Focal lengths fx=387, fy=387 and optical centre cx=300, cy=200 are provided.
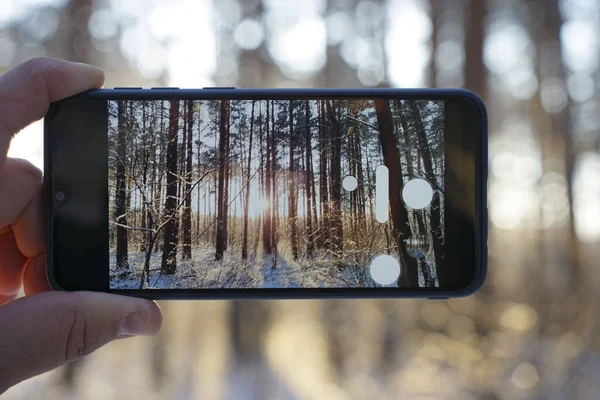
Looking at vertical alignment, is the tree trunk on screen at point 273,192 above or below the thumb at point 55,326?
above

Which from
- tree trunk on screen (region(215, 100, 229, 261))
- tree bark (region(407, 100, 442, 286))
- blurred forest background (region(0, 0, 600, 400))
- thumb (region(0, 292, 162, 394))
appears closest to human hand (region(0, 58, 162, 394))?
thumb (region(0, 292, 162, 394))

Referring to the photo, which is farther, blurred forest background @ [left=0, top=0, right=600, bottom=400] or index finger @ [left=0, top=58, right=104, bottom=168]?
blurred forest background @ [left=0, top=0, right=600, bottom=400]

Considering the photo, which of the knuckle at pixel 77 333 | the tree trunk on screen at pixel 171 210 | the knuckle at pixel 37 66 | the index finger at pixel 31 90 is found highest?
the knuckle at pixel 37 66

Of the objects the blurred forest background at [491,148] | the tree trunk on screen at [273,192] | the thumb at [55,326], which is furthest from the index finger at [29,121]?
the blurred forest background at [491,148]

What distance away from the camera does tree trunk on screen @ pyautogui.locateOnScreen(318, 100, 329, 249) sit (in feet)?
1.61

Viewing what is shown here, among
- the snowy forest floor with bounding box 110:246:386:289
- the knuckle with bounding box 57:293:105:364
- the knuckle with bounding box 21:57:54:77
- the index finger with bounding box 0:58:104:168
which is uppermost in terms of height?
the knuckle with bounding box 21:57:54:77

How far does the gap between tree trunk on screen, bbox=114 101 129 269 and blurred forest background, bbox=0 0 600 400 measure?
63 cm

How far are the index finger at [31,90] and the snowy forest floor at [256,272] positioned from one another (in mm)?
214

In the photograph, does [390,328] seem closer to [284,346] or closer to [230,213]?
[284,346]

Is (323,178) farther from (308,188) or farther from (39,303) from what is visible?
(39,303)

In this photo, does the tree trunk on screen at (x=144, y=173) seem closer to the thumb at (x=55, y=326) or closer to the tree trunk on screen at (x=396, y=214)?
the thumb at (x=55, y=326)

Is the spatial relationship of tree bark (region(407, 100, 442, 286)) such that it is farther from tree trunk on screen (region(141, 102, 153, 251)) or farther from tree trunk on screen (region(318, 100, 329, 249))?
tree trunk on screen (region(141, 102, 153, 251))

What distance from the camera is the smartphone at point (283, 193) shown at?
1.58ft

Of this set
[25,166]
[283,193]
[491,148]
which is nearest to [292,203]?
[283,193]
